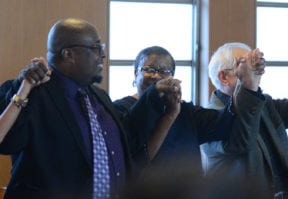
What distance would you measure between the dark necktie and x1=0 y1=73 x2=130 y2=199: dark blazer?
27 mm

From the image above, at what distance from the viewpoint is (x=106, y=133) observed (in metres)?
1.60

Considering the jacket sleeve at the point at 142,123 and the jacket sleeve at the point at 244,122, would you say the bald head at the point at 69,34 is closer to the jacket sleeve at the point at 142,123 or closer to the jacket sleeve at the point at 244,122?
the jacket sleeve at the point at 142,123

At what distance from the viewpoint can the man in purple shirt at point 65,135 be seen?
56.3 inches

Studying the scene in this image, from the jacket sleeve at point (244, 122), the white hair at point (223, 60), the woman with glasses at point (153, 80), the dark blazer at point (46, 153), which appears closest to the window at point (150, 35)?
the white hair at point (223, 60)

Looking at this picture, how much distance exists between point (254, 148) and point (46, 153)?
87cm

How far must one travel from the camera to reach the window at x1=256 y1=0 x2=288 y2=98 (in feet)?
11.9

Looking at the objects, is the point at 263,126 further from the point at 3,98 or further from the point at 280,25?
the point at 280,25

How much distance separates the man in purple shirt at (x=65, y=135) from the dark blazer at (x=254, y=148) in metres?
0.48

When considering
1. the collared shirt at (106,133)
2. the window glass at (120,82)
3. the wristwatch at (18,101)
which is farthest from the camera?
the window glass at (120,82)

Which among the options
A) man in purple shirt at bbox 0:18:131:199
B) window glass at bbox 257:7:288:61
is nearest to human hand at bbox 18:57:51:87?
man in purple shirt at bbox 0:18:131:199

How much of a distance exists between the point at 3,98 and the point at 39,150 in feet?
0.65

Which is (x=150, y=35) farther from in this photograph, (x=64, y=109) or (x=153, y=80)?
(x=64, y=109)

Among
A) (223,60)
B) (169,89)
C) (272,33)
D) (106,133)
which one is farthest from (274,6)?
(106,133)

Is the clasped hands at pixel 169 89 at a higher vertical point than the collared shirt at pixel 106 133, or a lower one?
higher
